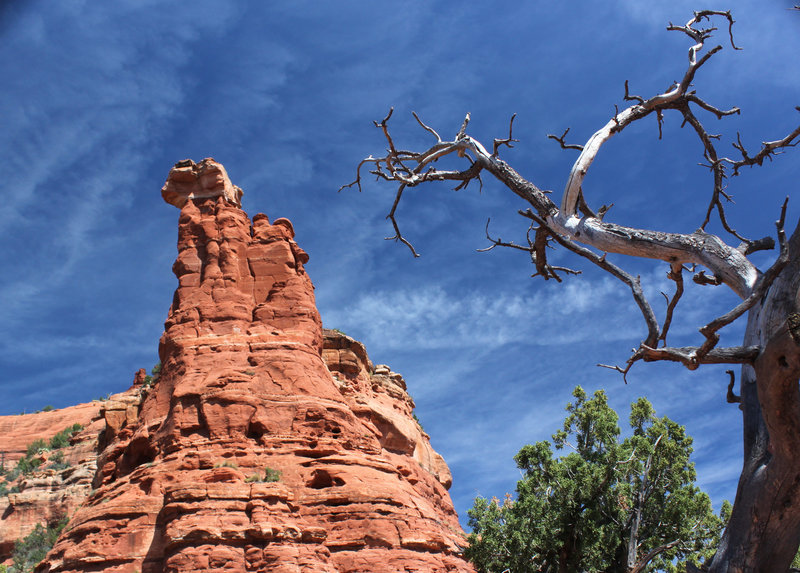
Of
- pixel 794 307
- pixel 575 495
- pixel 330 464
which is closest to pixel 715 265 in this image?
pixel 794 307

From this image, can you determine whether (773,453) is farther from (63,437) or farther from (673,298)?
(63,437)

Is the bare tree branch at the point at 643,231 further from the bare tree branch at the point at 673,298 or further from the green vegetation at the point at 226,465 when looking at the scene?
the green vegetation at the point at 226,465

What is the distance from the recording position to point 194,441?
2811 centimetres

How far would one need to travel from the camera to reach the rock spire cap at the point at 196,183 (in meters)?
40.3

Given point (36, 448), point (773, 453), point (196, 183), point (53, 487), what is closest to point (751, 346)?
point (773, 453)

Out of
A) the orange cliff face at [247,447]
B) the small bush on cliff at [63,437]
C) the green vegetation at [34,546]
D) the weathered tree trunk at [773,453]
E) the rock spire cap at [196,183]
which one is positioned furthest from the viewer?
the small bush on cliff at [63,437]

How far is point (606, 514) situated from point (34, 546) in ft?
97.8

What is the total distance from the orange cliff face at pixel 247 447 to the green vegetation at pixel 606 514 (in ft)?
8.00

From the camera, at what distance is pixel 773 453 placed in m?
4.80

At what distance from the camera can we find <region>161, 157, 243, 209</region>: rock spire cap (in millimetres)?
40294

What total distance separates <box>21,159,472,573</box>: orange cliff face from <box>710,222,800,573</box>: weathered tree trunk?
64.8 ft

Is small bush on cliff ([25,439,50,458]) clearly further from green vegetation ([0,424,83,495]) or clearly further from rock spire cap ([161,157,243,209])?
rock spire cap ([161,157,243,209])

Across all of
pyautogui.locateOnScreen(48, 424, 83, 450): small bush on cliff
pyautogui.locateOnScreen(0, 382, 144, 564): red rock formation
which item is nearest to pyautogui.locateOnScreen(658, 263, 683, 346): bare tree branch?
pyautogui.locateOnScreen(0, 382, 144, 564): red rock formation

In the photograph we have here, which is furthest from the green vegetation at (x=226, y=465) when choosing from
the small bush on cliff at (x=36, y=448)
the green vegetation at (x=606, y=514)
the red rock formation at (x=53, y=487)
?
the small bush on cliff at (x=36, y=448)
